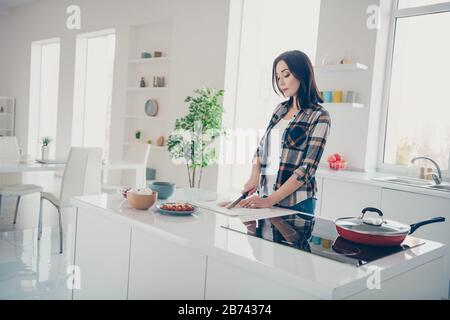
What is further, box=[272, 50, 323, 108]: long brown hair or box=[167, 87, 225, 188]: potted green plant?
box=[167, 87, 225, 188]: potted green plant

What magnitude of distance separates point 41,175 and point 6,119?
2364 mm

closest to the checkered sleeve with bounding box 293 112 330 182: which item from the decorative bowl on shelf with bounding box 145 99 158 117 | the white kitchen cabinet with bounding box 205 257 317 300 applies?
the white kitchen cabinet with bounding box 205 257 317 300

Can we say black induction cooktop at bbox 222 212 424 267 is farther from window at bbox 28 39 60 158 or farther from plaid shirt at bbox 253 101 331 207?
window at bbox 28 39 60 158

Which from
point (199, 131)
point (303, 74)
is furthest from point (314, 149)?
point (199, 131)

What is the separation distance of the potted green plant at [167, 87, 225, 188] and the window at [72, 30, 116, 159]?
8.18 ft

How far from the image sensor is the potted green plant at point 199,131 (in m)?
4.97

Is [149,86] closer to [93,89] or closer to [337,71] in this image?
[93,89]

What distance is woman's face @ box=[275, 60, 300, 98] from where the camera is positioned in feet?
6.54

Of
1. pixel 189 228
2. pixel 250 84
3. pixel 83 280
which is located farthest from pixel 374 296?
pixel 250 84

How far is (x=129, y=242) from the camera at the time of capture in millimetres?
1677

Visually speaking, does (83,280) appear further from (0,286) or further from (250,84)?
(250,84)

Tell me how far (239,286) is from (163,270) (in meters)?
0.36

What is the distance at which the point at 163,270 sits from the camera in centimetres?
153

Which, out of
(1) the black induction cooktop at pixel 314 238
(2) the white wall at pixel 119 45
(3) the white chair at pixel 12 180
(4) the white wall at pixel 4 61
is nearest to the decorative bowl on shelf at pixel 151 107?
(2) the white wall at pixel 119 45
